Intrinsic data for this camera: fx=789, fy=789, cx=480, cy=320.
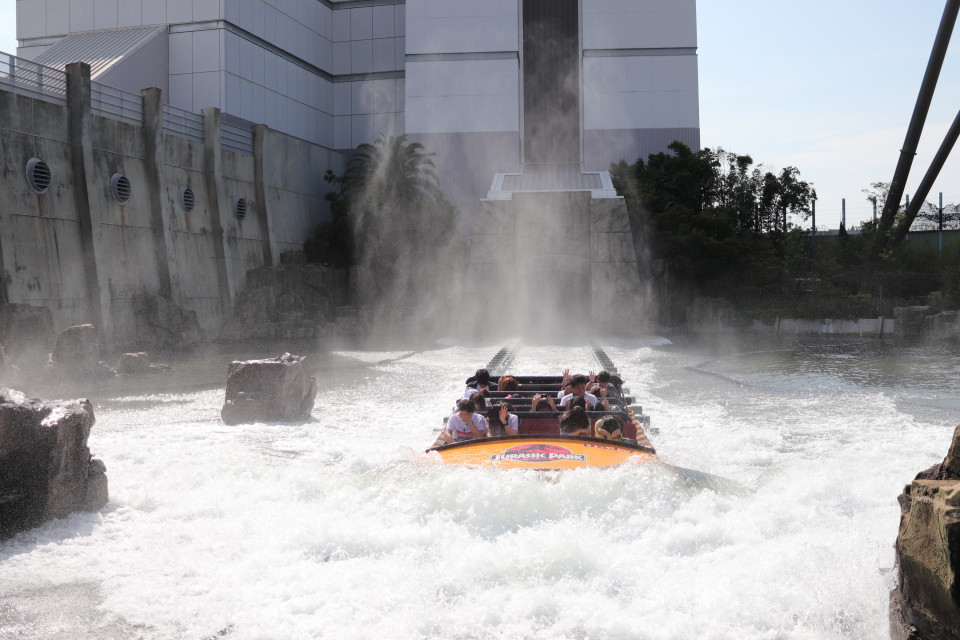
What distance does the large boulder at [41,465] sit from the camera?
6.17 metres

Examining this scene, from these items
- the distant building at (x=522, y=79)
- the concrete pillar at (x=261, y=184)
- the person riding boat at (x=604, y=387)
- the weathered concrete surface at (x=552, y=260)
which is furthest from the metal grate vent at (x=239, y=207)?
the person riding boat at (x=604, y=387)

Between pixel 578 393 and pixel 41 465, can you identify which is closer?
pixel 41 465

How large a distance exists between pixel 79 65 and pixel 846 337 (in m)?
25.9

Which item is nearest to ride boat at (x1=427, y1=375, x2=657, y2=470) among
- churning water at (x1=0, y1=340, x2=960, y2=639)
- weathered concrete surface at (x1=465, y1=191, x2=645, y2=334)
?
churning water at (x1=0, y1=340, x2=960, y2=639)

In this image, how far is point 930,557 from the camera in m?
3.39

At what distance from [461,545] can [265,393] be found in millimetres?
7005

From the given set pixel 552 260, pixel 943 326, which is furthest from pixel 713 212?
pixel 943 326

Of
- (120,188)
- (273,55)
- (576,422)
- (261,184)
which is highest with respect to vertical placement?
(273,55)

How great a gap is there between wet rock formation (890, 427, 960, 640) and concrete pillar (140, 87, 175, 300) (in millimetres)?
24901

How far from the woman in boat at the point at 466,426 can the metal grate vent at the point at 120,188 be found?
19.4 metres

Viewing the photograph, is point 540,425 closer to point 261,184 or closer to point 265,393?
point 265,393

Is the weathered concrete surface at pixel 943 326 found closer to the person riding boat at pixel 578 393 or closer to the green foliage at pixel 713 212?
the green foliage at pixel 713 212

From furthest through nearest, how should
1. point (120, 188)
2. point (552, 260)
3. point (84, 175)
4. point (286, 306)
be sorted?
point (552, 260) → point (286, 306) → point (120, 188) → point (84, 175)

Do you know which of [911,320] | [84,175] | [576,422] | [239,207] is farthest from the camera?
[239,207]
